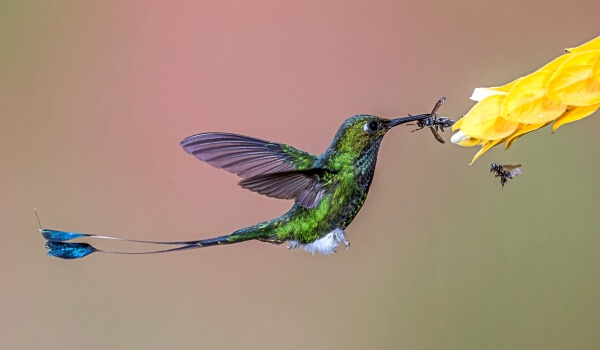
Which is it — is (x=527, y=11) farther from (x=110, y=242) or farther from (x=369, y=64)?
(x=110, y=242)

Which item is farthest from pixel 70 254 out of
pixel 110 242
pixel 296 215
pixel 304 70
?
pixel 304 70

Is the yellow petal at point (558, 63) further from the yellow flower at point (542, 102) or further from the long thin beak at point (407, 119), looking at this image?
the long thin beak at point (407, 119)

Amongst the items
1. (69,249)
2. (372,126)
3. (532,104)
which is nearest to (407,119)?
(372,126)

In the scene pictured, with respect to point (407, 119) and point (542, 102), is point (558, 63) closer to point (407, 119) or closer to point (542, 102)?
point (542, 102)

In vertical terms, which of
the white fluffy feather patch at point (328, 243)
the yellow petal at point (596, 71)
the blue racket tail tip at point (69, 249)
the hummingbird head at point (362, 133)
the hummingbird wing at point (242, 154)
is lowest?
the white fluffy feather patch at point (328, 243)

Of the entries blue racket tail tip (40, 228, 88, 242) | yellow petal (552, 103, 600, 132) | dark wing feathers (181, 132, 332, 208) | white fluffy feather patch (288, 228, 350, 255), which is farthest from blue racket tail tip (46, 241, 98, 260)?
yellow petal (552, 103, 600, 132)

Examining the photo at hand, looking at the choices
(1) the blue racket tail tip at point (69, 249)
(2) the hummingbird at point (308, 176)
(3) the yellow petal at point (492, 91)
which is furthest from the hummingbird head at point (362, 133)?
(1) the blue racket tail tip at point (69, 249)
